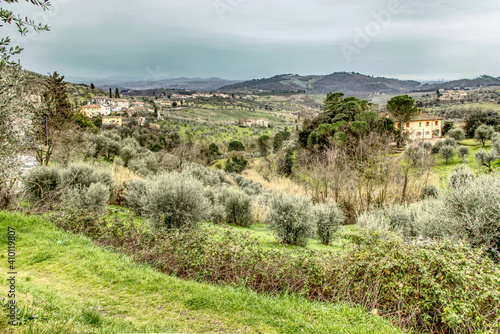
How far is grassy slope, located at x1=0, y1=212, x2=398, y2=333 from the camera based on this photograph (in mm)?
3488

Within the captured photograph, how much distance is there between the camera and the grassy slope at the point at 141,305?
3.49 m

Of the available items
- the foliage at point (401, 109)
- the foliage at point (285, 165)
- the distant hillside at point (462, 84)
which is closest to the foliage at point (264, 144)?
the foliage at point (285, 165)

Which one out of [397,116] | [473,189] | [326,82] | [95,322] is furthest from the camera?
[326,82]

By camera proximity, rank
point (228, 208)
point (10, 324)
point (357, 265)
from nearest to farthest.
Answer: point (10, 324), point (357, 265), point (228, 208)

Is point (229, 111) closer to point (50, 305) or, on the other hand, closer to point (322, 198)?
point (322, 198)

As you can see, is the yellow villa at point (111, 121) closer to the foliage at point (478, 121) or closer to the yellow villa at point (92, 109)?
the yellow villa at point (92, 109)

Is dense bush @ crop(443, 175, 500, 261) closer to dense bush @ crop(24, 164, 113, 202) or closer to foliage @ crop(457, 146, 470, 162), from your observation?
dense bush @ crop(24, 164, 113, 202)

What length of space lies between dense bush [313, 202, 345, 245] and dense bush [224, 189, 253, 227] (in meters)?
3.18

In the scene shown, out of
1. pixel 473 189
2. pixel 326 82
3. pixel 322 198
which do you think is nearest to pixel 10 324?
pixel 473 189

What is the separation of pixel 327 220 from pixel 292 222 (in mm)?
1919

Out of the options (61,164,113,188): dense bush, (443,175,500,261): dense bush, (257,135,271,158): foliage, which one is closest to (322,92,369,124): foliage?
(257,135,271,158): foliage

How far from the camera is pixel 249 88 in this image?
645 feet

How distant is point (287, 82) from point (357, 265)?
199m

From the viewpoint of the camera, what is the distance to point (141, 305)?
4.15 metres
